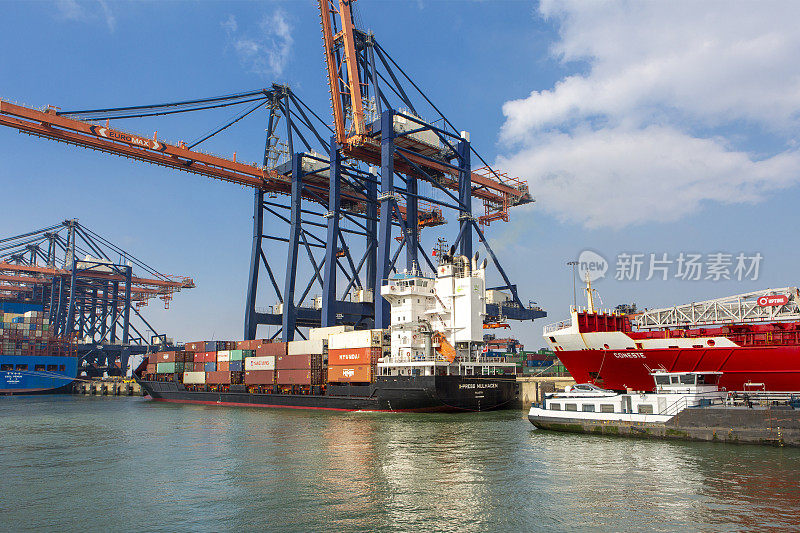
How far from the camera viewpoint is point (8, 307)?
10781 centimetres

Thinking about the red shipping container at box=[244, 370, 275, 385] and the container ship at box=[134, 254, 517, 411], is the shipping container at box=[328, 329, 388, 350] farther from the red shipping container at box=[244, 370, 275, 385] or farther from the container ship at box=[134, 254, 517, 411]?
the red shipping container at box=[244, 370, 275, 385]

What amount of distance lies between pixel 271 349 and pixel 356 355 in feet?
43.1

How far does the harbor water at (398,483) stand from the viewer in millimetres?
15984

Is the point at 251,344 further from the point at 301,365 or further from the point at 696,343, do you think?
the point at 696,343

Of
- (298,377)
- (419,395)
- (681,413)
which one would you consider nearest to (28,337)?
(298,377)

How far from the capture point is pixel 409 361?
44.8m

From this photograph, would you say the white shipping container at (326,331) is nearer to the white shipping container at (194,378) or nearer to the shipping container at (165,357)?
the white shipping container at (194,378)

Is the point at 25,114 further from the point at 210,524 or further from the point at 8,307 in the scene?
the point at 8,307

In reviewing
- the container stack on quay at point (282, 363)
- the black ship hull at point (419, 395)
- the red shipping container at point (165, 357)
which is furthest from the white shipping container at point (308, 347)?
the red shipping container at point (165, 357)

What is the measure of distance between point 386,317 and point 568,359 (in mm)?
18195

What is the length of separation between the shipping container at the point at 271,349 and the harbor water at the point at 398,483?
78.8 ft

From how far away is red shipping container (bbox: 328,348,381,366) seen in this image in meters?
47.5

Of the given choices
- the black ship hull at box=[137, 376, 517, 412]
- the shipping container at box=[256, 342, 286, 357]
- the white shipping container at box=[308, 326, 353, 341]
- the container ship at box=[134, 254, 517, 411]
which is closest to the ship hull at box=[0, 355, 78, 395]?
the shipping container at box=[256, 342, 286, 357]

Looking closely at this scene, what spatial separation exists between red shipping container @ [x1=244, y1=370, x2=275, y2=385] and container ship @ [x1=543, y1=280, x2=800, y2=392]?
2860 centimetres
